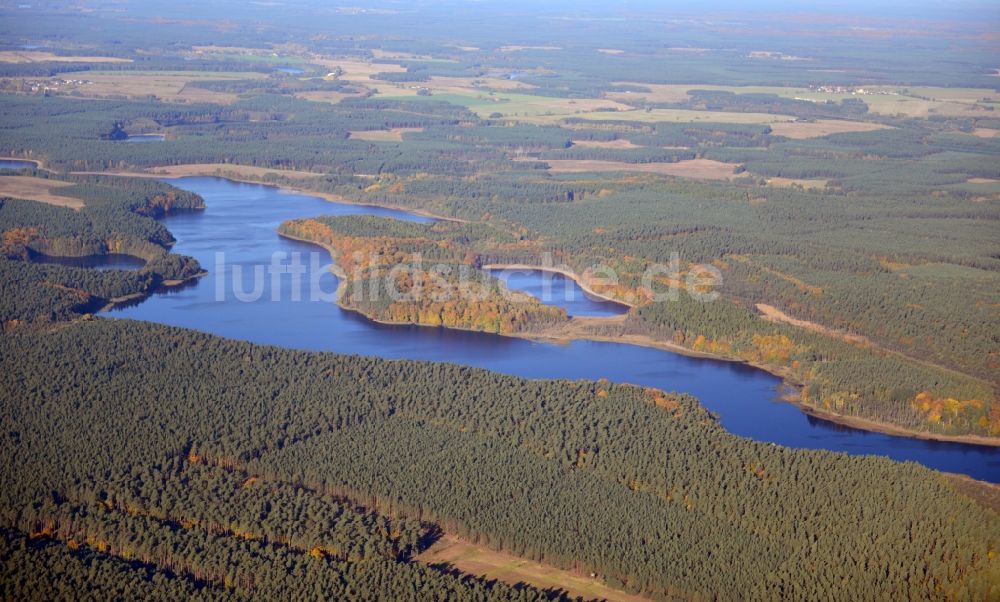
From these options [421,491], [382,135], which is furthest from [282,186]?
[421,491]

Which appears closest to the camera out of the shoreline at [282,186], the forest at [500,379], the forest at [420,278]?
the forest at [500,379]

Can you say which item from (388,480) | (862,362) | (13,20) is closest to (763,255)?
(862,362)

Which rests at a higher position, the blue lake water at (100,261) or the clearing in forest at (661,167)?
the clearing in forest at (661,167)

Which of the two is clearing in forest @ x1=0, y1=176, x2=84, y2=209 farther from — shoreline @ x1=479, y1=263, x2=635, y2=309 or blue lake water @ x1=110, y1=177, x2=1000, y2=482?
shoreline @ x1=479, y1=263, x2=635, y2=309

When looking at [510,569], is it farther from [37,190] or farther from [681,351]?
[37,190]

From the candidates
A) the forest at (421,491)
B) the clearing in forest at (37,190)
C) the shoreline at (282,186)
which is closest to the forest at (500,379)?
the forest at (421,491)

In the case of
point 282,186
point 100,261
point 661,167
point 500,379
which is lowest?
point 100,261

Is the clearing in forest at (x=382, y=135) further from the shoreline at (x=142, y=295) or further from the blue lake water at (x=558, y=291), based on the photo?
the shoreline at (x=142, y=295)

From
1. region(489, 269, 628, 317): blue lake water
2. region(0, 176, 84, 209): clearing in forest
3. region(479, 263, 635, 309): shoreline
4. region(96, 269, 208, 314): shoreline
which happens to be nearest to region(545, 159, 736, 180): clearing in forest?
region(479, 263, 635, 309): shoreline
